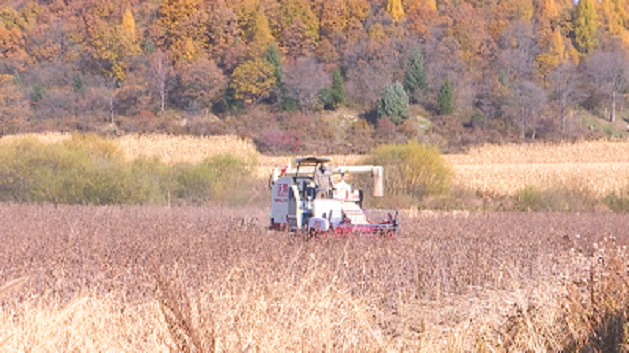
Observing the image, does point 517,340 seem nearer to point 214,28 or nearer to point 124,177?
point 124,177

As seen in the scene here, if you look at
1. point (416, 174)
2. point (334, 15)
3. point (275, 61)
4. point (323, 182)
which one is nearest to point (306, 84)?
point (275, 61)

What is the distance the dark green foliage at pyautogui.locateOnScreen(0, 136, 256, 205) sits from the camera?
130 feet

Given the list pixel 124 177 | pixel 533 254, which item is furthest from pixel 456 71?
pixel 533 254

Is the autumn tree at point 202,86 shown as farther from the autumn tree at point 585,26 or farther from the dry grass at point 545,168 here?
the autumn tree at point 585,26

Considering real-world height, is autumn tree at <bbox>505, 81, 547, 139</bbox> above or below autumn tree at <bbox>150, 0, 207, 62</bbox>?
below

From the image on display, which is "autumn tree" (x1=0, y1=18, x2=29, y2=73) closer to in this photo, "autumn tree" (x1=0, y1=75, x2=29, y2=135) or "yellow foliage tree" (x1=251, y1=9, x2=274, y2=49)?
"autumn tree" (x1=0, y1=75, x2=29, y2=135)

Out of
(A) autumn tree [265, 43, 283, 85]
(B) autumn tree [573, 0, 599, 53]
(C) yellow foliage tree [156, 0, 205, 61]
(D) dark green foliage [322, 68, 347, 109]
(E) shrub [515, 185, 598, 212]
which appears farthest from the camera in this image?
(B) autumn tree [573, 0, 599, 53]

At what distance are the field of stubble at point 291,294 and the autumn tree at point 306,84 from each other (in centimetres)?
6026

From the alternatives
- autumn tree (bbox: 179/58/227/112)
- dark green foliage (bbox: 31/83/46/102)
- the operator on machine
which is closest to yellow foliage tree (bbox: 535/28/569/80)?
autumn tree (bbox: 179/58/227/112)

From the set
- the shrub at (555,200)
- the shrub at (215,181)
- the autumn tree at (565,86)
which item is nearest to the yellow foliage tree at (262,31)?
the autumn tree at (565,86)

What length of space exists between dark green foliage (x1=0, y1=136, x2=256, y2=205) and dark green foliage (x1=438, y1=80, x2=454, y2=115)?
35.6m

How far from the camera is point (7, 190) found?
140 ft

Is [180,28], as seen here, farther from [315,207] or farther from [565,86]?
[315,207]

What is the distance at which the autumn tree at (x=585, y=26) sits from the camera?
349 feet
